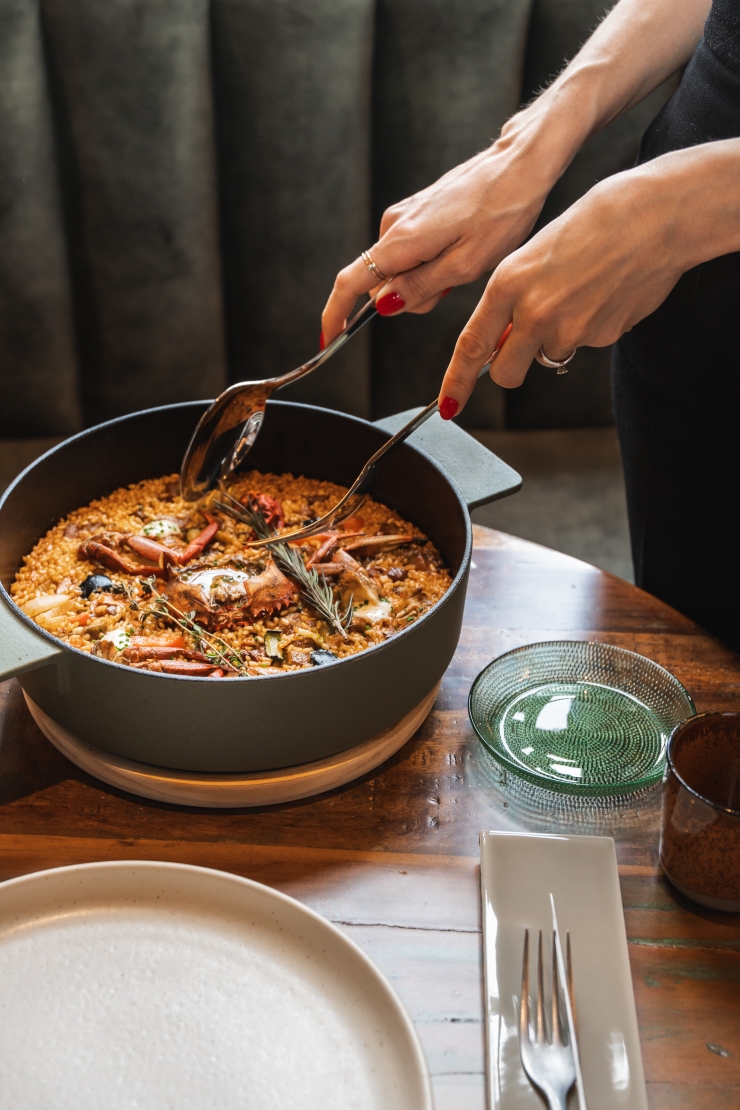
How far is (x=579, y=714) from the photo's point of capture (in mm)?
1034

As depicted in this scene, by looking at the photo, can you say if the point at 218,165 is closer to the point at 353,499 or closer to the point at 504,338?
the point at 353,499

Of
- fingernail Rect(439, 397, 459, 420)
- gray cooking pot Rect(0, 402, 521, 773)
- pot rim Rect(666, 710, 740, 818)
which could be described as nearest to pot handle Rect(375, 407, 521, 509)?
gray cooking pot Rect(0, 402, 521, 773)

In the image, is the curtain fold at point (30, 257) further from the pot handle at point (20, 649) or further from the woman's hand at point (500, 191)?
the pot handle at point (20, 649)

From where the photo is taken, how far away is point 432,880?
2.84 ft

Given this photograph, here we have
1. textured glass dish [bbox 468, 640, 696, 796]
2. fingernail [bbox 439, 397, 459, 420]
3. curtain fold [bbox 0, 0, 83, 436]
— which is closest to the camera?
textured glass dish [bbox 468, 640, 696, 796]

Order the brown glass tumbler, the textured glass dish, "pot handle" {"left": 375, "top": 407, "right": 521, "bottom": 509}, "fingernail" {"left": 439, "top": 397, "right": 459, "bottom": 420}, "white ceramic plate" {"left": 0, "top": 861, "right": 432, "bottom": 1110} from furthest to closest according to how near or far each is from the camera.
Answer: "pot handle" {"left": 375, "top": 407, "right": 521, "bottom": 509}
"fingernail" {"left": 439, "top": 397, "right": 459, "bottom": 420}
the textured glass dish
the brown glass tumbler
"white ceramic plate" {"left": 0, "top": 861, "right": 432, "bottom": 1110}

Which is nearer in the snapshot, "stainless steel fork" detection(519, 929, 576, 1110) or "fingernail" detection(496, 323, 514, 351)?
"stainless steel fork" detection(519, 929, 576, 1110)

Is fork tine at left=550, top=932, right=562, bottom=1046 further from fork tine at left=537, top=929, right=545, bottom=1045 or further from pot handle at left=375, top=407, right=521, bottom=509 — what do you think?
pot handle at left=375, top=407, right=521, bottom=509

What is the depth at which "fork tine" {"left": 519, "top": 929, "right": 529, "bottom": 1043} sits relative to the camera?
0.72m

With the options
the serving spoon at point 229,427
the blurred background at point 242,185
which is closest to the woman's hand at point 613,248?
the serving spoon at point 229,427

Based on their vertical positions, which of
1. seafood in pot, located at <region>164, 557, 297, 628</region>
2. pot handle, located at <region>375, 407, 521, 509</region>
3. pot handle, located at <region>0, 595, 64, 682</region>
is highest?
pot handle, located at <region>0, 595, 64, 682</region>


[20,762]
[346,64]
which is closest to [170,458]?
[20,762]

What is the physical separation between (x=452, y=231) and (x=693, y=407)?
0.43 m

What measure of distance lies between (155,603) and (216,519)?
0.21 metres
